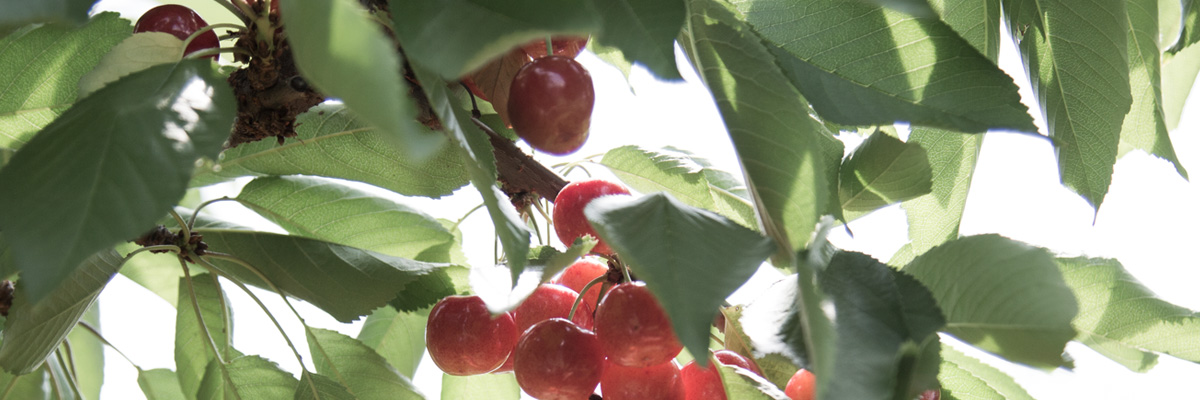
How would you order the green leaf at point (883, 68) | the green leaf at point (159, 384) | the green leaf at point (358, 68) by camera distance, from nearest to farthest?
the green leaf at point (358, 68) → the green leaf at point (883, 68) → the green leaf at point (159, 384)

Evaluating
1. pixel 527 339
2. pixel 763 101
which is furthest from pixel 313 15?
pixel 527 339

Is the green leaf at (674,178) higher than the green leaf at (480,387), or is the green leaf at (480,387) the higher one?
the green leaf at (674,178)

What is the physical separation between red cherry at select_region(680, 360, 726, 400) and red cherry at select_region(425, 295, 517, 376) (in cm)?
10

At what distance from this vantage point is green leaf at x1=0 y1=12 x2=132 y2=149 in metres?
0.43

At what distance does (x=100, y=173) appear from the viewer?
268mm

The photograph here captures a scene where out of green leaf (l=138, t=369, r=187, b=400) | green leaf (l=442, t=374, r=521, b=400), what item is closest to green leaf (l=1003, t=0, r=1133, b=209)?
green leaf (l=442, t=374, r=521, b=400)

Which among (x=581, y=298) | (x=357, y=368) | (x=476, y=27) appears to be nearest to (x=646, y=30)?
(x=476, y=27)

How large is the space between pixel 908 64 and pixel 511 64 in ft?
0.68

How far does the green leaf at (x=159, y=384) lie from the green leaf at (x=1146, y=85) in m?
0.73

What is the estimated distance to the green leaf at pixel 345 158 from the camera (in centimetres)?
53

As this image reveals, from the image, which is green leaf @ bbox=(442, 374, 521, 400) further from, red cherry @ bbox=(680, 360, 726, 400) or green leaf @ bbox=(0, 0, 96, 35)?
green leaf @ bbox=(0, 0, 96, 35)

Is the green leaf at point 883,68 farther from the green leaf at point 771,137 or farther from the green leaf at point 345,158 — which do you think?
the green leaf at point 345,158

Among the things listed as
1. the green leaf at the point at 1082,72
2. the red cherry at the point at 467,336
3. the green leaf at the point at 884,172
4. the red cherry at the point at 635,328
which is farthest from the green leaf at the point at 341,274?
the green leaf at the point at 1082,72

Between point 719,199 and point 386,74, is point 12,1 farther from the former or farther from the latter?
point 719,199
